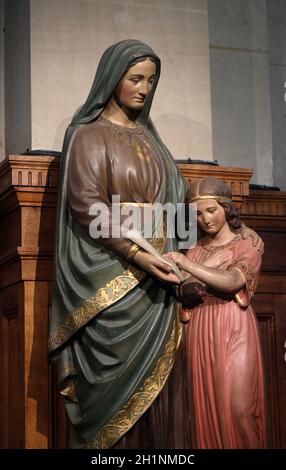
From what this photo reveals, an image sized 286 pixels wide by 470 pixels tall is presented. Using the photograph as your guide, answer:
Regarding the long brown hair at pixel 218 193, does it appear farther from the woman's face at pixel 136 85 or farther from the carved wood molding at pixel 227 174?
the carved wood molding at pixel 227 174

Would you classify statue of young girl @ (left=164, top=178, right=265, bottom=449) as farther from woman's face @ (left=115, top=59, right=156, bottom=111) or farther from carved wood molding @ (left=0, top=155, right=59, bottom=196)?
carved wood molding @ (left=0, top=155, right=59, bottom=196)

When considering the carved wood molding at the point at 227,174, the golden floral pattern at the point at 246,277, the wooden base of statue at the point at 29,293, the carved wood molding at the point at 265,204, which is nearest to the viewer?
the golden floral pattern at the point at 246,277

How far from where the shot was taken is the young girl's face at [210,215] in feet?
13.6

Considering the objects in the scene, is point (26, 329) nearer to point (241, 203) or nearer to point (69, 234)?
point (69, 234)

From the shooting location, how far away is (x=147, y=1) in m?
5.00

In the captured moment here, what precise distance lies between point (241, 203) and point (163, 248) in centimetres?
80

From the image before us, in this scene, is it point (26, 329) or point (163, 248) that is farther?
point (26, 329)

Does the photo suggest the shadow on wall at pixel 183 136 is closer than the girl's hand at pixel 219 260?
No

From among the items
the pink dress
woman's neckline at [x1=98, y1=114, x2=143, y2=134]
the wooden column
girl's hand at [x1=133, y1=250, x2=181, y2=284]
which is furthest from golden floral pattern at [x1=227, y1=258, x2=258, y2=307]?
the wooden column

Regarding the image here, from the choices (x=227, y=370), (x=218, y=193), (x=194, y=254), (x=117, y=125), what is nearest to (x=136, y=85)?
(x=117, y=125)

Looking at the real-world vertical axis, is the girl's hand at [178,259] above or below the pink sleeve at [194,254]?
below

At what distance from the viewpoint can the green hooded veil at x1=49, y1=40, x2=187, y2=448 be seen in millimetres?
3924

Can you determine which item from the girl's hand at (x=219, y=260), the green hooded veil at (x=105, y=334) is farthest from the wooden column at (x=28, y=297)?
the girl's hand at (x=219, y=260)

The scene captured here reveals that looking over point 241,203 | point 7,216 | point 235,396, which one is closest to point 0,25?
point 7,216
